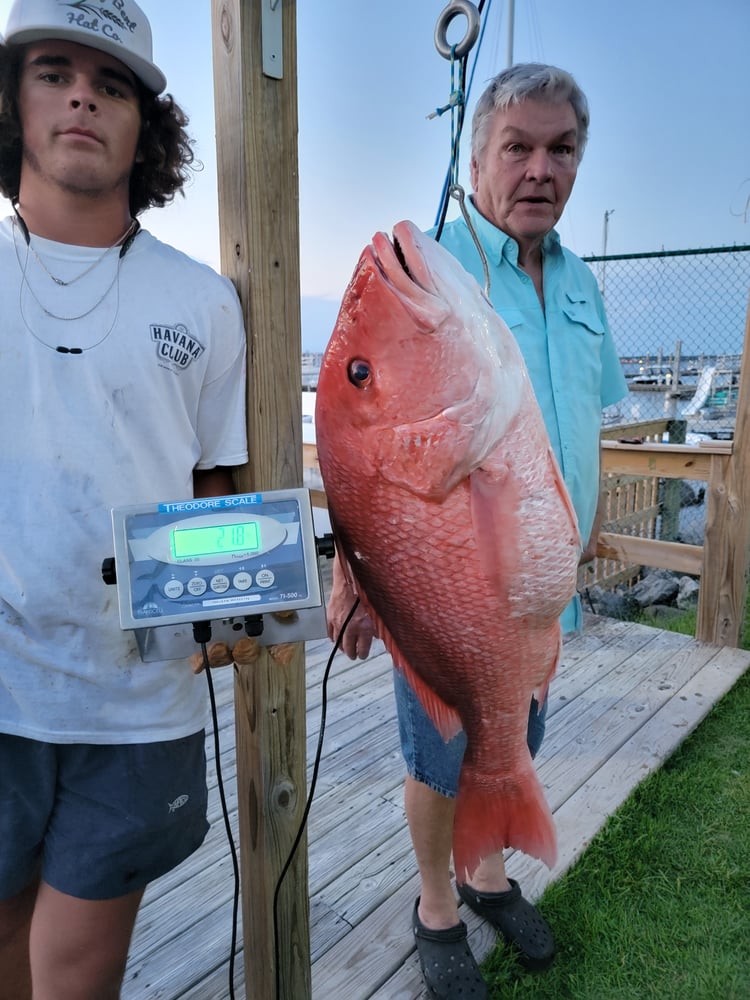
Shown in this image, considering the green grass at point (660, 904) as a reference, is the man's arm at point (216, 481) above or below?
above

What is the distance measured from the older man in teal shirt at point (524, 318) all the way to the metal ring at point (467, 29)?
0.40 metres

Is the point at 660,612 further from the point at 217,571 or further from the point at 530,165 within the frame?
the point at 217,571

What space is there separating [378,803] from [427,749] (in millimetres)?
1041

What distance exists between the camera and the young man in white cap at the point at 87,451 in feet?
4.09

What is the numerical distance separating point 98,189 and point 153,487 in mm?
574

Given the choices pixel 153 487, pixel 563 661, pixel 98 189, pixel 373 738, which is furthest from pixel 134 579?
pixel 563 661

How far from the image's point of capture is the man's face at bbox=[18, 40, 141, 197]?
124 cm

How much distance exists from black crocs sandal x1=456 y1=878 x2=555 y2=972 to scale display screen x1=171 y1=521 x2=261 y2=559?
5.14 ft

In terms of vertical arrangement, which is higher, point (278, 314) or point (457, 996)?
point (278, 314)

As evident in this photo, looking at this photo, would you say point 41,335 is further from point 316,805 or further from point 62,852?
point 316,805

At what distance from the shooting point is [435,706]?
3.82 feet

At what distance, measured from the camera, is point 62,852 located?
1350 millimetres

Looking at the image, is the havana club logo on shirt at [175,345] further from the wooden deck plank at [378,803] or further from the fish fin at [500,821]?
the wooden deck plank at [378,803]

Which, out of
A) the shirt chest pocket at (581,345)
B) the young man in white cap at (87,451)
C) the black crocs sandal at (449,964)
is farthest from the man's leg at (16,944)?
the shirt chest pocket at (581,345)
